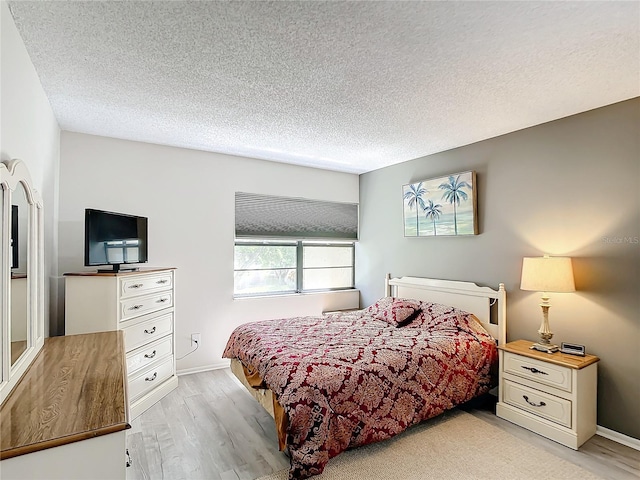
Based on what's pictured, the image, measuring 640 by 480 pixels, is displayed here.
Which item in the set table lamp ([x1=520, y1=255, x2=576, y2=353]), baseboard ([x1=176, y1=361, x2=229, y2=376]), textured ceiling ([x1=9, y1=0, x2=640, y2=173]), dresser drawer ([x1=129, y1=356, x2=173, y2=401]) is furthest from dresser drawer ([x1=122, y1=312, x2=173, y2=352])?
table lamp ([x1=520, y1=255, x2=576, y2=353])

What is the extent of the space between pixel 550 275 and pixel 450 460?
1.56 m

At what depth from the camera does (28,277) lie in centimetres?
189

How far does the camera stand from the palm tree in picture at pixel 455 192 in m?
3.72

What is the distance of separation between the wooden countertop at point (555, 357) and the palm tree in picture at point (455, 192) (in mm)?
1286

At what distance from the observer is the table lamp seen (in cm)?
269

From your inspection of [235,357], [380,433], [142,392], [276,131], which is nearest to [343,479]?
[380,433]

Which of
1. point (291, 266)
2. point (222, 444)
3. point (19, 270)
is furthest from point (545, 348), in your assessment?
point (19, 270)

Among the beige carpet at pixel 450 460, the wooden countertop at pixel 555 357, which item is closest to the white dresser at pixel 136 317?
the beige carpet at pixel 450 460

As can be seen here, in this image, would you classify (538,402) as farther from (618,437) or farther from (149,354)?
(149,354)

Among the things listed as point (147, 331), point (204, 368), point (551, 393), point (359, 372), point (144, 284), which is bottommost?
point (204, 368)

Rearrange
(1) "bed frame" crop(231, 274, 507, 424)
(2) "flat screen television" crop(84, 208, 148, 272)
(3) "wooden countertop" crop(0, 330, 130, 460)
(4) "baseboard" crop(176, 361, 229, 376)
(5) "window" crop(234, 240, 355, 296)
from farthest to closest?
(5) "window" crop(234, 240, 355, 296)
(4) "baseboard" crop(176, 361, 229, 376)
(1) "bed frame" crop(231, 274, 507, 424)
(2) "flat screen television" crop(84, 208, 148, 272)
(3) "wooden countertop" crop(0, 330, 130, 460)

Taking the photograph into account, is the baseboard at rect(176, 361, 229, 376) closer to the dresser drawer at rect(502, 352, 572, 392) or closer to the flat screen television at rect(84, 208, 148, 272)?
the flat screen television at rect(84, 208, 148, 272)

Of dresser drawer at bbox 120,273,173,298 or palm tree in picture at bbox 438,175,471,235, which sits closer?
dresser drawer at bbox 120,273,173,298

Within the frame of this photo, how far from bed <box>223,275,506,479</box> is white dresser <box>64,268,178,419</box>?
2.14 feet
